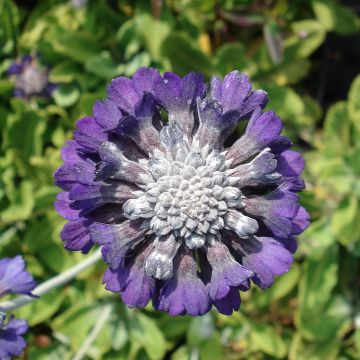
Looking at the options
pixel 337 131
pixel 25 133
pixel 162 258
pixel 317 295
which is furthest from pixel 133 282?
pixel 337 131

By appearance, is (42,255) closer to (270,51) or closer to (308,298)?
(308,298)

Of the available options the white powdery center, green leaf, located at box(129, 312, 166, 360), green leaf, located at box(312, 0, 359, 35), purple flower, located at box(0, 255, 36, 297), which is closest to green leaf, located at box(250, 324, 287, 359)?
green leaf, located at box(129, 312, 166, 360)

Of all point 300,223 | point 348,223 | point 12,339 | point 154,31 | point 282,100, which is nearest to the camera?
point 300,223

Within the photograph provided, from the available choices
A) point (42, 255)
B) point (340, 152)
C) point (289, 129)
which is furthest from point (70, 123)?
point (340, 152)

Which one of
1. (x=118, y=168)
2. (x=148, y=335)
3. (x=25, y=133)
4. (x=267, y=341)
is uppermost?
(x=118, y=168)

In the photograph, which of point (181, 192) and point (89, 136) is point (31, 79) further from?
point (181, 192)

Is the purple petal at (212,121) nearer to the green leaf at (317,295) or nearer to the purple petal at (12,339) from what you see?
the purple petal at (12,339)

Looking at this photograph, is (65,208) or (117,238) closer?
(117,238)

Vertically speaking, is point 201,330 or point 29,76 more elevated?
point 29,76

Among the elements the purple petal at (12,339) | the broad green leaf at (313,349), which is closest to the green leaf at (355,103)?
the broad green leaf at (313,349)
